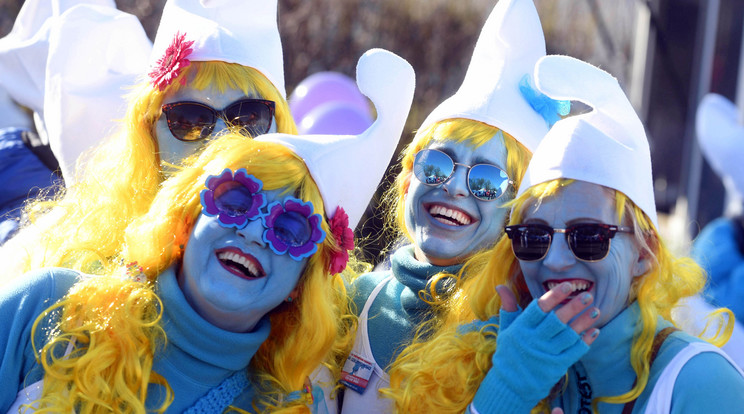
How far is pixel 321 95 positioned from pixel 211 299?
12.2ft

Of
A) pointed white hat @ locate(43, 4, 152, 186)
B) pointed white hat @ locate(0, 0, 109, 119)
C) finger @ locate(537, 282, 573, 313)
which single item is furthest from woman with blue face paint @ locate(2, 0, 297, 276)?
finger @ locate(537, 282, 573, 313)

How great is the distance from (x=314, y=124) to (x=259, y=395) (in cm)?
283

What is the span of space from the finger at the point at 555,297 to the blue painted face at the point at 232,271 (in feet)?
2.61

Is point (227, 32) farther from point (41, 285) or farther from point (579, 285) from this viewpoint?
point (579, 285)

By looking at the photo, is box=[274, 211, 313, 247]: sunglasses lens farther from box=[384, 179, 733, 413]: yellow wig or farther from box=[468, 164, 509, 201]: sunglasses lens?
box=[468, 164, 509, 201]: sunglasses lens

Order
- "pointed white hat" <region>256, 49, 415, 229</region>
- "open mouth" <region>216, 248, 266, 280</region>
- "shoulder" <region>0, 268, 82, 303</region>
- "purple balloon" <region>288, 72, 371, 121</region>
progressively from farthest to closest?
"purple balloon" <region>288, 72, 371, 121</region>
"pointed white hat" <region>256, 49, 415, 229</region>
"open mouth" <region>216, 248, 266, 280</region>
"shoulder" <region>0, 268, 82, 303</region>

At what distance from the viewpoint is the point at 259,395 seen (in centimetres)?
250

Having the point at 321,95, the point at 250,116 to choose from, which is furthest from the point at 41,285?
the point at 321,95

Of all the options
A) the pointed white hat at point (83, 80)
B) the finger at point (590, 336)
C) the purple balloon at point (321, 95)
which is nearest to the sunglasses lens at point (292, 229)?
the finger at point (590, 336)

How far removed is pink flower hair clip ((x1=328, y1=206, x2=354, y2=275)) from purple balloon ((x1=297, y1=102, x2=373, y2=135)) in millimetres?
2444

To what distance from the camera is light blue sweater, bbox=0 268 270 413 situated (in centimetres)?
221

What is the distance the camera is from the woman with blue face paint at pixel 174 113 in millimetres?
2844

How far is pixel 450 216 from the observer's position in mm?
2807

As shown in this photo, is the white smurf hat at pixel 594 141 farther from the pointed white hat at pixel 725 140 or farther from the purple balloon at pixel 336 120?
the pointed white hat at pixel 725 140
